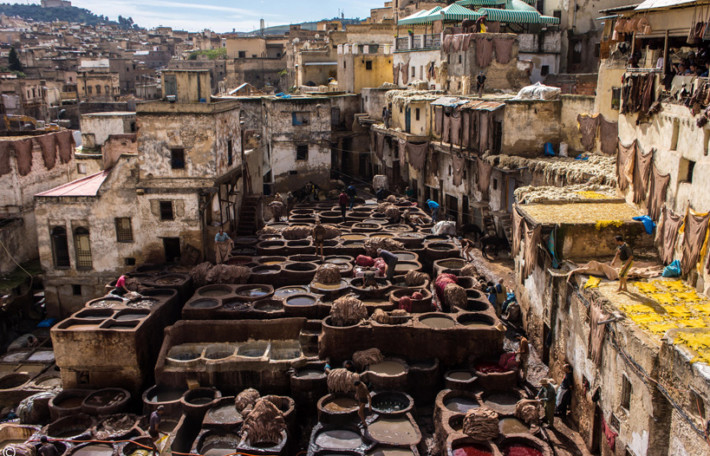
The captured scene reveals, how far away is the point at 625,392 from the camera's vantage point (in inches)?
536

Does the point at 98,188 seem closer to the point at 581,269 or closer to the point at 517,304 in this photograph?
the point at 517,304

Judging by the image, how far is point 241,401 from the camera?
17094mm

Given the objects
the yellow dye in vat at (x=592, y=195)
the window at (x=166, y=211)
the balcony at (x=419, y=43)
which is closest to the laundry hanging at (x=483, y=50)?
the balcony at (x=419, y=43)

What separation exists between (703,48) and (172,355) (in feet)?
59.0

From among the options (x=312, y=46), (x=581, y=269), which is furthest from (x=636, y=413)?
(x=312, y=46)

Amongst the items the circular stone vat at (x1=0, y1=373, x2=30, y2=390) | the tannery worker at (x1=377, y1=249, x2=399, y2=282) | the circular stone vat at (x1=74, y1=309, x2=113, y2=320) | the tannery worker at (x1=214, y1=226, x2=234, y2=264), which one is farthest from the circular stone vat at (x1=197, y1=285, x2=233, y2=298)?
the circular stone vat at (x1=0, y1=373, x2=30, y2=390)

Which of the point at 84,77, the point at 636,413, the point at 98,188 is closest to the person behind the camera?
the point at 636,413

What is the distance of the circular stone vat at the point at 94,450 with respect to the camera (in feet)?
52.6

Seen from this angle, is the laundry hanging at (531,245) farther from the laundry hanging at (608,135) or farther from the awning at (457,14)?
the awning at (457,14)

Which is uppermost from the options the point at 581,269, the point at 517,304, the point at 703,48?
the point at 703,48

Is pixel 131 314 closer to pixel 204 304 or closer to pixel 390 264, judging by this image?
pixel 204 304

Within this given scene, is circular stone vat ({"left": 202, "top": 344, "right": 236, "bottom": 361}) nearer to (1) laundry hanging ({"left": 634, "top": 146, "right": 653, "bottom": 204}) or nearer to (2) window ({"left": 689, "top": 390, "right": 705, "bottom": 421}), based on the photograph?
(2) window ({"left": 689, "top": 390, "right": 705, "bottom": 421})

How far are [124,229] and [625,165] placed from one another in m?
18.7

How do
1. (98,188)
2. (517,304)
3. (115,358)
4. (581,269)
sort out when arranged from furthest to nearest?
(98,188)
(517,304)
(115,358)
(581,269)
